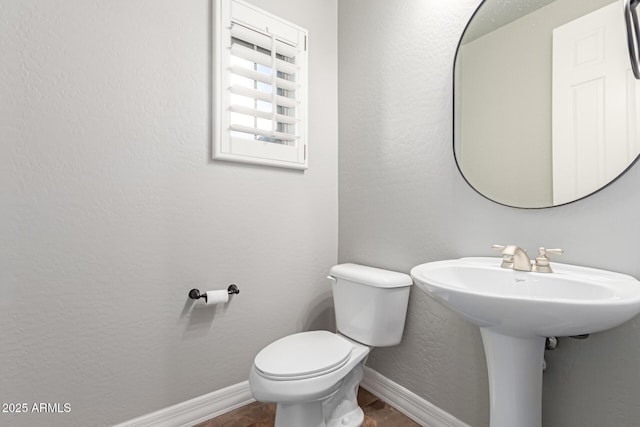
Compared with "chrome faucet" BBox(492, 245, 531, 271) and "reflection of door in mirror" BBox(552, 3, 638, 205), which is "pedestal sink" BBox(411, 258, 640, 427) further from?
"reflection of door in mirror" BBox(552, 3, 638, 205)

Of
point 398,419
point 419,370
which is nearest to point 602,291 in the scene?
point 419,370

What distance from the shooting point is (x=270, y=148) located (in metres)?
1.65

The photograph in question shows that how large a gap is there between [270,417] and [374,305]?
2.46ft

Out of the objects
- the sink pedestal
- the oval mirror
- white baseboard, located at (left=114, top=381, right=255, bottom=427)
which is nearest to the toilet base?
white baseboard, located at (left=114, top=381, right=255, bottom=427)

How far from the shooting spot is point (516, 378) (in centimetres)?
93

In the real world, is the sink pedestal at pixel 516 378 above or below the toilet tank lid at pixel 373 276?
below

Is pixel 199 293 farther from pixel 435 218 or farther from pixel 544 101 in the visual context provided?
pixel 544 101

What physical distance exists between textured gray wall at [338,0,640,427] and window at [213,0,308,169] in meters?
0.32

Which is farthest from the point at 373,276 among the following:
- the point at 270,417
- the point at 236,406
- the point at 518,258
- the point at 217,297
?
the point at 236,406

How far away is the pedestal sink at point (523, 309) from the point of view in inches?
27.5

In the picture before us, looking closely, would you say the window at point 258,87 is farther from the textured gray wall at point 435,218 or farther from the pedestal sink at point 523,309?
the pedestal sink at point 523,309

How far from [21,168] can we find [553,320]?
5.54 ft

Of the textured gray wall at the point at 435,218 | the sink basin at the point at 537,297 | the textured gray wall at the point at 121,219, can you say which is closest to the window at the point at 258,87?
the textured gray wall at the point at 121,219

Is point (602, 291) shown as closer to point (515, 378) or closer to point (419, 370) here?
point (515, 378)
